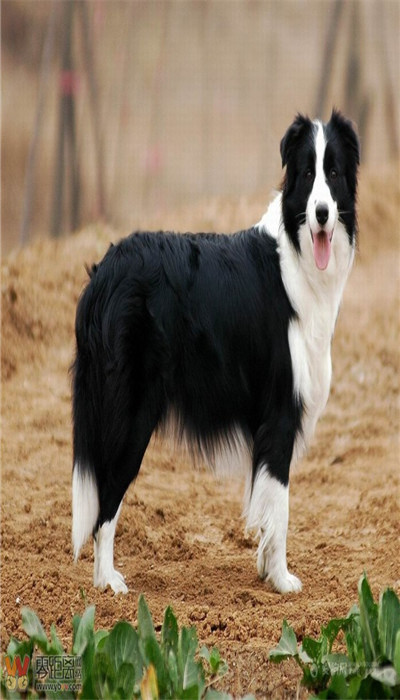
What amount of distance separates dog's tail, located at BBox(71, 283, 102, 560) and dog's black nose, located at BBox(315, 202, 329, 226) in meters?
1.17

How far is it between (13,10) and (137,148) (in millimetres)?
1723

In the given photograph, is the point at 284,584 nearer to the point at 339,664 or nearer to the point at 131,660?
the point at 339,664

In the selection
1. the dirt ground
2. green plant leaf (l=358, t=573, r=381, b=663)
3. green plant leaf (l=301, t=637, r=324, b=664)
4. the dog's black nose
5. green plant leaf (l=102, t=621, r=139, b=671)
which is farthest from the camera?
the dog's black nose

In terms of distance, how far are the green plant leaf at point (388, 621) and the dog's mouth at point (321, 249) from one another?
1.88 metres

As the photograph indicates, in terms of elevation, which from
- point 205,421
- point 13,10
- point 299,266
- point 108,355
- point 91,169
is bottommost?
point 205,421

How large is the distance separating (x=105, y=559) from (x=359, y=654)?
158 centimetres

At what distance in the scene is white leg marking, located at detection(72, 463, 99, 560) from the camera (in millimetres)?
4949

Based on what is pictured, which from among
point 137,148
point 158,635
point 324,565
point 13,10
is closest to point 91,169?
point 137,148

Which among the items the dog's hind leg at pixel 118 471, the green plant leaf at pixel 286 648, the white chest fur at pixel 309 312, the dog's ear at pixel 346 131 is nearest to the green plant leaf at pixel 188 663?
the green plant leaf at pixel 286 648

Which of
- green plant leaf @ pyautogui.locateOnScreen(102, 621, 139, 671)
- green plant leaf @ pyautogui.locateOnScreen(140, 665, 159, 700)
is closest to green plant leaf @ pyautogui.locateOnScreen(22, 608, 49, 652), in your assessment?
green plant leaf @ pyautogui.locateOnScreen(102, 621, 139, 671)

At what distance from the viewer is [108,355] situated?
4.90 m

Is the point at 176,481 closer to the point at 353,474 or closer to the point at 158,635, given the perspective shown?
the point at 353,474

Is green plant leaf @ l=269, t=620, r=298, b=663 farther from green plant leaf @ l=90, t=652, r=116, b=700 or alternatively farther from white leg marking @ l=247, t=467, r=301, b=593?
white leg marking @ l=247, t=467, r=301, b=593

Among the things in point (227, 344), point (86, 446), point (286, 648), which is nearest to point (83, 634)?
point (286, 648)
